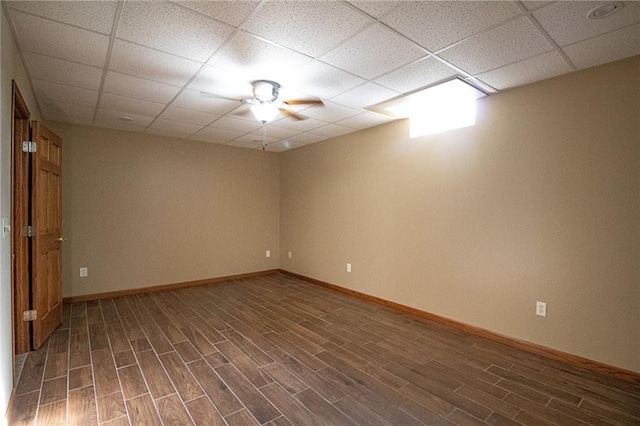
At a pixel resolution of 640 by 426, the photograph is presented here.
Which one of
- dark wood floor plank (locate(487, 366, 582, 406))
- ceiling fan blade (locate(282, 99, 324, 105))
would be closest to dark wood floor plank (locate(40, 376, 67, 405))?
ceiling fan blade (locate(282, 99, 324, 105))

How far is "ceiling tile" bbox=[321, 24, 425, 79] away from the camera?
2094 millimetres

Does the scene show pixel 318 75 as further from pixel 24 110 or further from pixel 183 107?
pixel 24 110

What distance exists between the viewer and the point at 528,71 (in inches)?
102

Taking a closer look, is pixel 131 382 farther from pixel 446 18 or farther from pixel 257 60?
pixel 446 18

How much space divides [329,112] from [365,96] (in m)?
0.65

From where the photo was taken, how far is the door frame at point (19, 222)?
227 centimetres

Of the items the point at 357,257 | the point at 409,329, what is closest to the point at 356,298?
the point at 357,257

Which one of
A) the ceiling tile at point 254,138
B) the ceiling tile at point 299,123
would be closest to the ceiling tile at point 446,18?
the ceiling tile at point 299,123

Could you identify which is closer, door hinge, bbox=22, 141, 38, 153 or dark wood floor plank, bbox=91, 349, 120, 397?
dark wood floor plank, bbox=91, 349, 120, 397

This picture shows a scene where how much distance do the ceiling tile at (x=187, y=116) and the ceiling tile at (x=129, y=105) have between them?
0.38ft

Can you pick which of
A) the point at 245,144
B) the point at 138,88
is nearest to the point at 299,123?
the point at 245,144

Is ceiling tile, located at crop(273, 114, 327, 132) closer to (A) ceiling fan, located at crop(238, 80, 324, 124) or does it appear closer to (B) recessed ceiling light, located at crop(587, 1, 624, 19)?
(A) ceiling fan, located at crop(238, 80, 324, 124)

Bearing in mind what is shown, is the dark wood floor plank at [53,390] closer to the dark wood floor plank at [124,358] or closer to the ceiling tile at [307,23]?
the dark wood floor plank at [124,358]

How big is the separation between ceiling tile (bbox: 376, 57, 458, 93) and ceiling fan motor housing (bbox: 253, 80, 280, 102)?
3.12 ft
